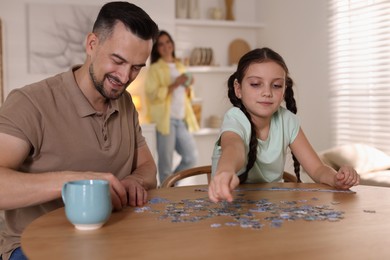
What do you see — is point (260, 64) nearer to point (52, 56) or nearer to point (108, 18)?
point (108, 18)

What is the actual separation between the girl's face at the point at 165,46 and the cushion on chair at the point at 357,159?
241 centimetres

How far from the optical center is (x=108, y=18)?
6.21 ft

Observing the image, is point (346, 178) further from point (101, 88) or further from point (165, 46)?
point (165, 46)

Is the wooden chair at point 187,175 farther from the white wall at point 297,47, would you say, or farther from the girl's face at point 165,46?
the girl's face at point 165,46

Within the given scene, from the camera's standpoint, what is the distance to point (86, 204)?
4.22ft

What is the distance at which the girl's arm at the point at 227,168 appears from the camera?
1.37 m

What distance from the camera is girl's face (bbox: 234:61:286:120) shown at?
2.16 meters

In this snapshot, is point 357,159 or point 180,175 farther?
point 357,159

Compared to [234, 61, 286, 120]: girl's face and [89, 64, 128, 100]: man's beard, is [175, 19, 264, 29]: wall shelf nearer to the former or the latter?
[234, 61, 286, 120]: girl's face

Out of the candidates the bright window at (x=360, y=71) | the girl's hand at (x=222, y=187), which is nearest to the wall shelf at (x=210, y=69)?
the bright window at (x=360, y=71)

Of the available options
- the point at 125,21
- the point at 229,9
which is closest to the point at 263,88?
the point at 125,21

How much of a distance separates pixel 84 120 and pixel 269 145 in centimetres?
79

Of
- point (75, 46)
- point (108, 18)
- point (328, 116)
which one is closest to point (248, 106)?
point (108, 18)

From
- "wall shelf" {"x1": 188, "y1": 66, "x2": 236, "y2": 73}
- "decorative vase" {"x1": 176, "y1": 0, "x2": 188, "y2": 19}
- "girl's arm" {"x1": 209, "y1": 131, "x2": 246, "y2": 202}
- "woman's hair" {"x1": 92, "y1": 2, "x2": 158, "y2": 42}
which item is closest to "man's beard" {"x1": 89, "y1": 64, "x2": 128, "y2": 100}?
"woman's hair" {"x1": 92, "y1": 2, "x2": 158, "y2": 42}
